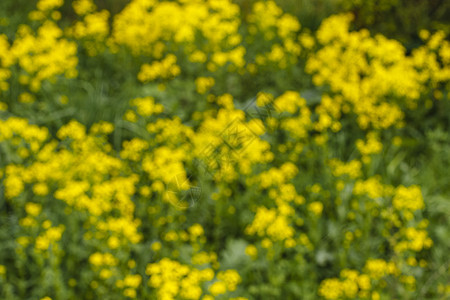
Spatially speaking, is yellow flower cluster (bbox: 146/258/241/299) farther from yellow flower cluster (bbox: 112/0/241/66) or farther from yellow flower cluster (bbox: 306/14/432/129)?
yellow flower cluster (bbox: 112/0/241/66)

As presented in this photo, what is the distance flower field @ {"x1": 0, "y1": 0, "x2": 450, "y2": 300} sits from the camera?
8.74 feet

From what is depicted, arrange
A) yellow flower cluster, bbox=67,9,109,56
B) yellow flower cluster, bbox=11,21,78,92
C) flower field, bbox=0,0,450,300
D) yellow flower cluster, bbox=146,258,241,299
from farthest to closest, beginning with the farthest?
1. yellow flower cluster, bbox=67,9,109,56
2. yellow flower cluster, bbox=11,21,78,92
3. flower field, bbox=0,0,450,300
4. yellow flower cluster, bbox=146,258,241,299

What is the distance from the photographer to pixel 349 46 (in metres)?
4.32

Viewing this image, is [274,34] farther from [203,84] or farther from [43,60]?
[43,60]

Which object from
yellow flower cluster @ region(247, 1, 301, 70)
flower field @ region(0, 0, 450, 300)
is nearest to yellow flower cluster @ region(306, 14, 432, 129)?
flower field @ region(0, 0, 450, 300)

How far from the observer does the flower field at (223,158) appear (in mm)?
2664

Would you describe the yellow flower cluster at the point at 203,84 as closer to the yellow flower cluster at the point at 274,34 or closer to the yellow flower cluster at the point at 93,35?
the yellow flower cluster at the point at 274,34

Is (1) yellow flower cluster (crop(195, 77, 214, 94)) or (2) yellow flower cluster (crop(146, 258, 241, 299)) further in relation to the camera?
(1) yellow flower cluster (crop(195, 77, 214, 94))

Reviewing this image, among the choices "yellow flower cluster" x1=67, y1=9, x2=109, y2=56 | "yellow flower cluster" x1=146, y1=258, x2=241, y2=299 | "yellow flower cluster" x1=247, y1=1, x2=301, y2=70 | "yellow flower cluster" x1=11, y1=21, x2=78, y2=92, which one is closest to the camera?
"yellow flower cluster" x1=146, y1=258, x2=241, y2=299

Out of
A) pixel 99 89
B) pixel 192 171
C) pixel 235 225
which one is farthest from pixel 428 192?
pixel 99 89

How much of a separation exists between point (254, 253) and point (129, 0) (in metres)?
3.75

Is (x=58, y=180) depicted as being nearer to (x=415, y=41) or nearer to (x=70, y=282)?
(x=70, y=282)

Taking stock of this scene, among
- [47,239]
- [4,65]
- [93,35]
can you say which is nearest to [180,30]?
[93,35]

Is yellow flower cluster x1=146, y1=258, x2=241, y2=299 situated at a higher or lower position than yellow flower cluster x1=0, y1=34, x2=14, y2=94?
lower
